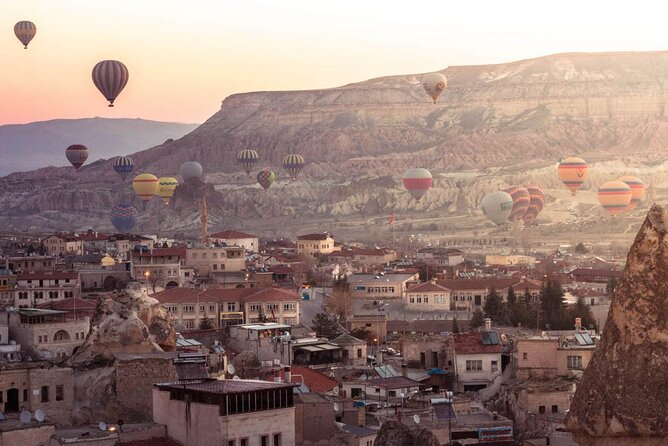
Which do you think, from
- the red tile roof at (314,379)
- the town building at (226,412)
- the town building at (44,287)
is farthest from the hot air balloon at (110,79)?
the town building at (226,412)

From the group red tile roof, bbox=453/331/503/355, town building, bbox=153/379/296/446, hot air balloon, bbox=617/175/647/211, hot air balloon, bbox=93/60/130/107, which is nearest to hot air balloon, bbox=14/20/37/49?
hot air balloon, bbox=93/60/130/107

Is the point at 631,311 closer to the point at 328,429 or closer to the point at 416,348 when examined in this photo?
the point at 328,429

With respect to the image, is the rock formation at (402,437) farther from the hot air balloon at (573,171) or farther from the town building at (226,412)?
the hot air balloon at (573,171)

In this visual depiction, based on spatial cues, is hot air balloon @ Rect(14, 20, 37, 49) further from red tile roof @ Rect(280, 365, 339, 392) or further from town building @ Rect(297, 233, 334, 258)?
red tile roof @ Rect(280, 365, 339, 392)

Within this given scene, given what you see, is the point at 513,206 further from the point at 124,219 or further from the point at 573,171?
the point at 124,219

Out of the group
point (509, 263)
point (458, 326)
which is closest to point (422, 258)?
point (509, 263)

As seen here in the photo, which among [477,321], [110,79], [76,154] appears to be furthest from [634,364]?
[76,154]
